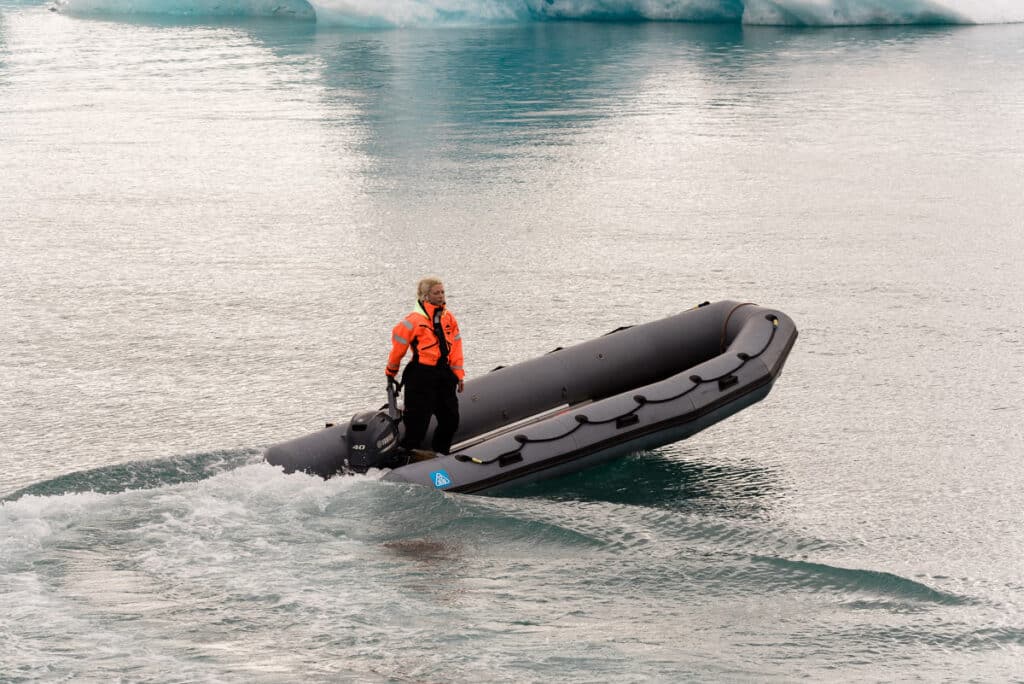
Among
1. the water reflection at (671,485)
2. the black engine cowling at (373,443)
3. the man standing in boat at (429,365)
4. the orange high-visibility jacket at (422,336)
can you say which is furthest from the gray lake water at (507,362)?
the orange high-visibility jacket at (422,336)

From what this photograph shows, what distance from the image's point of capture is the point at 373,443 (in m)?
7.68

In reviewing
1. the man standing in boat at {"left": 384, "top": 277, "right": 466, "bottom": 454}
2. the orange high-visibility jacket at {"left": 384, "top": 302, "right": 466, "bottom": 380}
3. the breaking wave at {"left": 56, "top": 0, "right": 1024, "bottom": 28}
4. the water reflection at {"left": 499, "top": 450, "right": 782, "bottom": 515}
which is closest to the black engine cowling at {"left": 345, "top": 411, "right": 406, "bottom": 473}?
the man standing in boat at {"left": 384, "top": 277, "right": 466, "bottom": 454}

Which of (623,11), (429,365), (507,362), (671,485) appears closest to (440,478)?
(429,365)

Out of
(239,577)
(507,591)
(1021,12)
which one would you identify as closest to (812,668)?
(507,591)

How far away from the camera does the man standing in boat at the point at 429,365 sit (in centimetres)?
762

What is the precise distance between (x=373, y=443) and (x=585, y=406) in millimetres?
1363

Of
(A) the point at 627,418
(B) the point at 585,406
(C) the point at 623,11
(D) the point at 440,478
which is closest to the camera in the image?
(D) the point at 440,478

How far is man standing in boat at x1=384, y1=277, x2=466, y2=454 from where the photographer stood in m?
7.62

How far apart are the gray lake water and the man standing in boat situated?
0.57m

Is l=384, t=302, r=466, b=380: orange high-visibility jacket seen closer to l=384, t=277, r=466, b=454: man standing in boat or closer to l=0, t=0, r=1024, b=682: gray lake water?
l=384, t=277, r=466, b=454: man standing in boat

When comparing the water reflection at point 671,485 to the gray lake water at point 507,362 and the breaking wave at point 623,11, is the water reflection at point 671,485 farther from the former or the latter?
the breaking wave at point 623,11

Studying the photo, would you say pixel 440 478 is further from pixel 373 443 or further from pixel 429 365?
pixel 429 365

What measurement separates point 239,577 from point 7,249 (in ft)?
27.0

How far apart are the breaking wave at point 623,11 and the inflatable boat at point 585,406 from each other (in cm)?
2731
